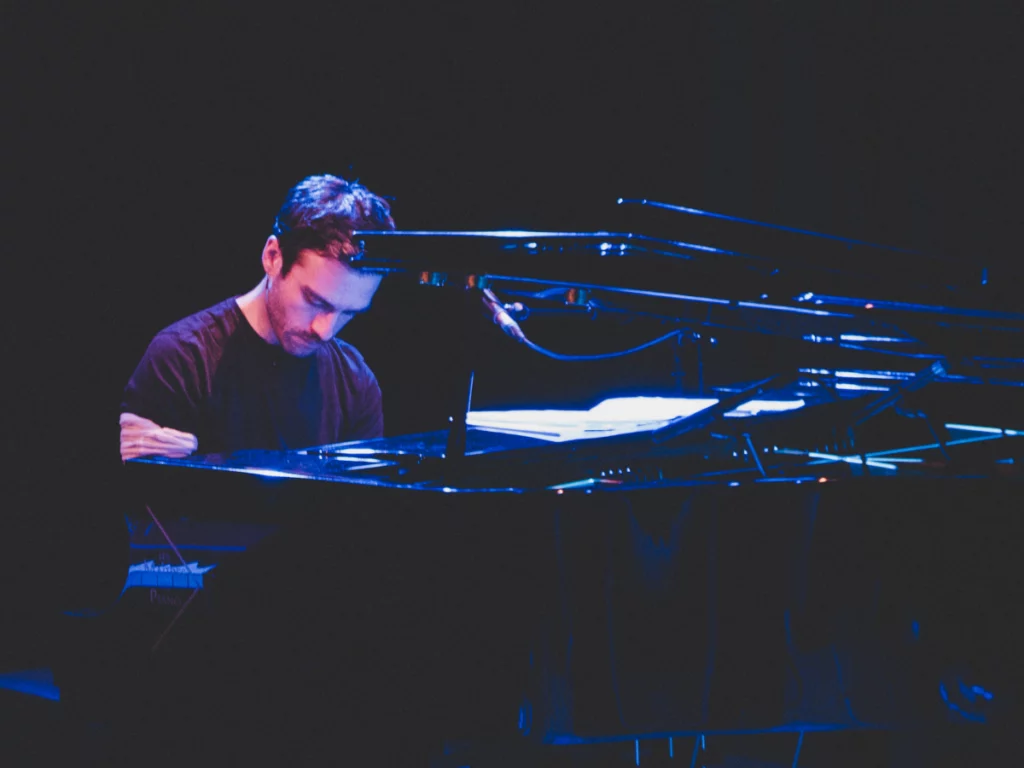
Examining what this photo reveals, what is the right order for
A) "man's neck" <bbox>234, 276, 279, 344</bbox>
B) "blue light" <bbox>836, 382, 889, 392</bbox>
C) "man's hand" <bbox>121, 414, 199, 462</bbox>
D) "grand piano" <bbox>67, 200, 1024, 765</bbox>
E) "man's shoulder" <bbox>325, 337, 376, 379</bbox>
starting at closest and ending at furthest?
"grand piano" <bbox>67, 200, 1024, 765</bbox> → "man's hand" <bbox>121, 414, 199, 462</bbox> → "blue light" <bbox>836, 382, 889, 392</bbox> → "man's neck" <bbox>234, 276, 279, 344</bbox> → "man's shoulder" <bbox>325, 337, 376, 379</bbox>

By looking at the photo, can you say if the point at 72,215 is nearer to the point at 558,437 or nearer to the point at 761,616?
the point at 558,437

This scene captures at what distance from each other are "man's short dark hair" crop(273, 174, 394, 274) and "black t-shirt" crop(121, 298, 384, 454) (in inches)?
11.4

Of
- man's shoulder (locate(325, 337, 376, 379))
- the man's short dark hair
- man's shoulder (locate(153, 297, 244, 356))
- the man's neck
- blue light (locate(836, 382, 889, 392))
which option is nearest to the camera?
blue light (locate(836, 382, 889, 392))

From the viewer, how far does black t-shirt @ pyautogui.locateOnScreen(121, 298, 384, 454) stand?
8.01ft

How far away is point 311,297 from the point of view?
2.43 meters

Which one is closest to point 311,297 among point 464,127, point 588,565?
point 464,127

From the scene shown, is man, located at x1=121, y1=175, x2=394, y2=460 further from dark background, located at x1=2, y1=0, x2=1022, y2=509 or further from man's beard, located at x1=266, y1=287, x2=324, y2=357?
dark background, located at x1=2, y1=0, x2=1022, y2=509

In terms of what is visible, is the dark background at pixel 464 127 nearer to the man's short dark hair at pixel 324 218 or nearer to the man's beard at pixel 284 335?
the man's beard at pixel 284 335

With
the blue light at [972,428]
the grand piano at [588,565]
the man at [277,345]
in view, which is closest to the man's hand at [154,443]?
the grand piano at [588,565]

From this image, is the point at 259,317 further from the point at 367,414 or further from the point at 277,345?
the point at 367,414

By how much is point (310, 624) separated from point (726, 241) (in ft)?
10.3

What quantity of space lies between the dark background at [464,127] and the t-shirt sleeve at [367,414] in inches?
16.1

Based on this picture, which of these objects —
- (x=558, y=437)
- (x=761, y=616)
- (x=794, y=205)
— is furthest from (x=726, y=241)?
(x=761, y=616)

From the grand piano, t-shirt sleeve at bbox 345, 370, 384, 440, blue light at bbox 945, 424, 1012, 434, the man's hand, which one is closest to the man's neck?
t-shirt sleeve at bbox 345, 370, 384, 440
